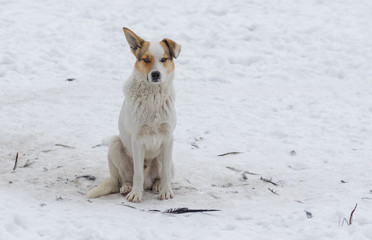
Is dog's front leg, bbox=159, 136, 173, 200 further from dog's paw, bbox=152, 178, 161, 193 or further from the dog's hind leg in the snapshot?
the dog's hind leg

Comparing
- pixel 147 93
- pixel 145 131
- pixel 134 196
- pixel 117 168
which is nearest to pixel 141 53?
pixel 147 93

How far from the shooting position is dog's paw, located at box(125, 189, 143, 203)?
15.5 feet

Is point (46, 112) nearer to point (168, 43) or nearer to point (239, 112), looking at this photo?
point (239, 112)

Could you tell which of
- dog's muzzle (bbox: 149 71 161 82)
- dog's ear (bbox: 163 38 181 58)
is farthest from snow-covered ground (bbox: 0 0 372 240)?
dog's ear (bbox: 163 38 181 58)

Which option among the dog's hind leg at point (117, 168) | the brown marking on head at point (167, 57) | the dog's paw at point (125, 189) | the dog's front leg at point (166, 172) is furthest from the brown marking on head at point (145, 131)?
the dog's paw at point (125, 189)

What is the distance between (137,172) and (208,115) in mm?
3380

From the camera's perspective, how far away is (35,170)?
5.42 metres

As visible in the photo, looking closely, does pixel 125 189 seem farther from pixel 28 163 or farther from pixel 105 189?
pixel 28 163

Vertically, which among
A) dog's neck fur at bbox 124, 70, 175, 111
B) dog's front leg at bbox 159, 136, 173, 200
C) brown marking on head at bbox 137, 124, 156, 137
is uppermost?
dog's neck fur at bbox 124, 70, 175, 111

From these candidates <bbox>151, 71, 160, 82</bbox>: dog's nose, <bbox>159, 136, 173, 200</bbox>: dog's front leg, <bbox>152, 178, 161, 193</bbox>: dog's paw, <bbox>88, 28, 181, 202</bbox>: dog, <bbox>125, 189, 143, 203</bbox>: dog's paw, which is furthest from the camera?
<bbox>152, 178, 161, 193</bbox>: dog's paw

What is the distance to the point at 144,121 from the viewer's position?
15.1 feet

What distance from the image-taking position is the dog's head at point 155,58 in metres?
4.41

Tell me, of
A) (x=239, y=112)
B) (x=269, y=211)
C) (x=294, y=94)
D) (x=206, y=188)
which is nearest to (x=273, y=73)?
(x=294, y=94)

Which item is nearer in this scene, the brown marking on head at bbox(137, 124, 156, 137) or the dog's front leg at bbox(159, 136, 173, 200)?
the brown marking on head at bbox(137, 124, 156, 137)
